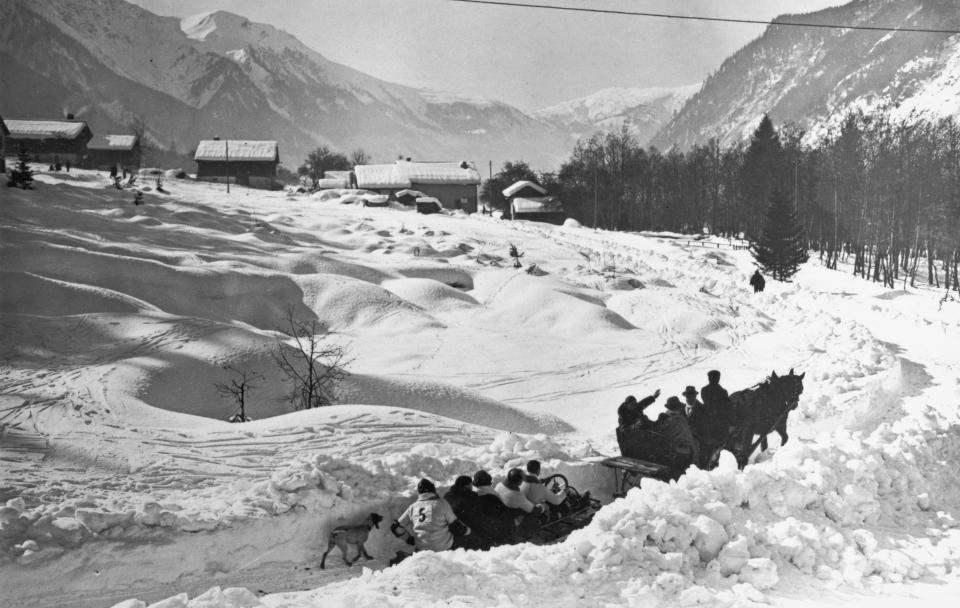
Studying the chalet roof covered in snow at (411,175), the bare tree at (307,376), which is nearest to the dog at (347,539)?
the bare tree at (307,376)

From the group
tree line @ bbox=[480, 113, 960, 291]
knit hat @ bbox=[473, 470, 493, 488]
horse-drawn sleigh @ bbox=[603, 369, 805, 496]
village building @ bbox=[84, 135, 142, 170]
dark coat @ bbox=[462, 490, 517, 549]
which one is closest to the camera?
dark coat @ bbox=[462, 490, 517, 549]

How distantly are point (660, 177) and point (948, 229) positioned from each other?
3715cm

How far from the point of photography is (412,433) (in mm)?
12305

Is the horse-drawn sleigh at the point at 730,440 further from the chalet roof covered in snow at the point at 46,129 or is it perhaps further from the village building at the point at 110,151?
the village building at the point at 110,151

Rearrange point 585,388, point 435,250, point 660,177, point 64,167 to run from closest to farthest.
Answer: point 585,388, point 435,250, point 64,167, point 660,177

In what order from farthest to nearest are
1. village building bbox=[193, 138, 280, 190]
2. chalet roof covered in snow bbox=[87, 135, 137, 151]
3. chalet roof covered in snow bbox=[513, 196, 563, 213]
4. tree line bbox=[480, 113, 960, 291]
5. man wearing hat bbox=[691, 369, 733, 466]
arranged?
chalet roof covered in snow bbox=[87, 135, 137, 151]
village building bbox=[193, 138, 280, 190]
chalet roof covered in snow bbox=[513, 196, 563, 213]
tree line bbox=[480, 113, 960, 291]
man wearing hat bbox=[691, 369, 733, 466]

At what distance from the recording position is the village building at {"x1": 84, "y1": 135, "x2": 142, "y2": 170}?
79.6 metres

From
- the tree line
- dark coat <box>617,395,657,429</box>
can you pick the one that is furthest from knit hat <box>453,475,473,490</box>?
the tree line

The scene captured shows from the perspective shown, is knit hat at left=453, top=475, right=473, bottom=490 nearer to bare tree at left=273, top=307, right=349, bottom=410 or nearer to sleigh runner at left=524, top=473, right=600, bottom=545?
sleigh runner at left=524, top=473, right=600, bottom=545

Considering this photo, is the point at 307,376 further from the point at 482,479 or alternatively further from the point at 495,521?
the point at 495,521

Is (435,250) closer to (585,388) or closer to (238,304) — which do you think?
(238,304)

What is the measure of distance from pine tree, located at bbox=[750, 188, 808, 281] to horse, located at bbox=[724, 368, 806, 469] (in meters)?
31.2

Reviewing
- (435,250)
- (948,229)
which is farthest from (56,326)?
(948,229)

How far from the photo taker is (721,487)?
8875 mm
